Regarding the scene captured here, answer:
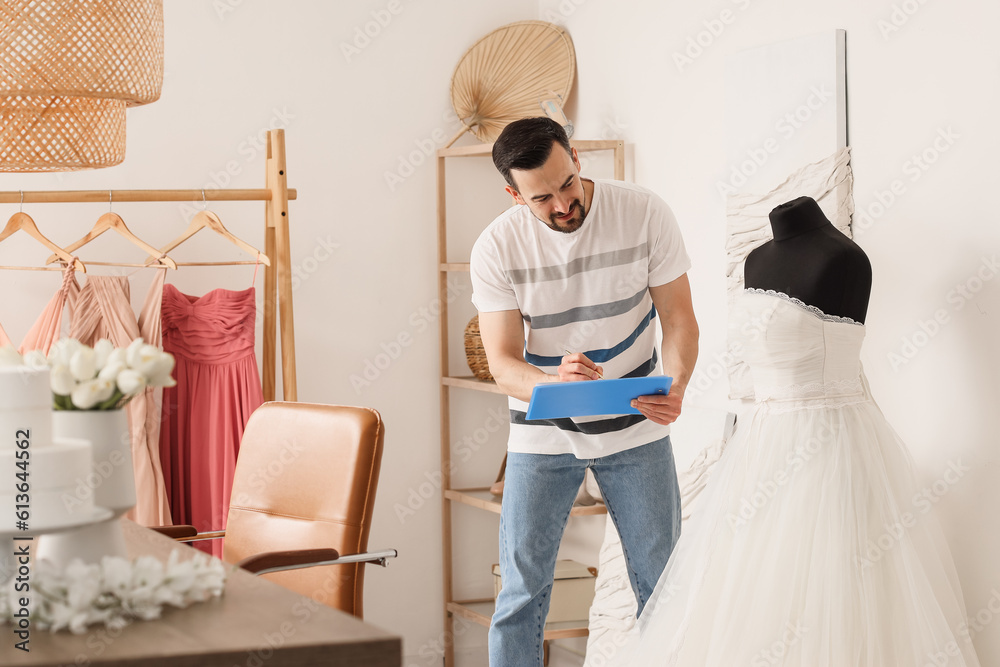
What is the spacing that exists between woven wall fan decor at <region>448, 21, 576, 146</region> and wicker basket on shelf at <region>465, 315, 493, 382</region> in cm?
62

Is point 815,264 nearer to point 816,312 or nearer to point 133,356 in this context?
point 816,312

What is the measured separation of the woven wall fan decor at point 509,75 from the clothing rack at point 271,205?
0.81 m

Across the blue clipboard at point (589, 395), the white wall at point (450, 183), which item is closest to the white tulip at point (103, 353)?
the blue clipboard at point (589, 395)

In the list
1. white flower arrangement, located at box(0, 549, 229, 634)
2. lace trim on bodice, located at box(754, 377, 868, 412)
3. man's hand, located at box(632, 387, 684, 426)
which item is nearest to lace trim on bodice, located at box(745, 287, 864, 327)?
lace trim on bodice, located at box(754, 377, 868, 412)

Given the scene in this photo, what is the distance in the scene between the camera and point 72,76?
5.19ft

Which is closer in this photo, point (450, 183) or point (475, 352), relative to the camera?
point (475, 352)

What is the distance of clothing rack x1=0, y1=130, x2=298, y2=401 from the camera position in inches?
98.9

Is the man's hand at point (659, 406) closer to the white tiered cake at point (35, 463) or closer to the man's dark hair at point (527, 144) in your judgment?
the man's dark hair at point (527, 144)

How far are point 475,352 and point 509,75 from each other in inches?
37.3

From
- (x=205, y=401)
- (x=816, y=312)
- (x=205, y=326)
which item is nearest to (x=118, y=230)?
(x=205, y=326)

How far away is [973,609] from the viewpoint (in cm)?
202

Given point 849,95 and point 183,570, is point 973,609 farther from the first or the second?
point 183,570

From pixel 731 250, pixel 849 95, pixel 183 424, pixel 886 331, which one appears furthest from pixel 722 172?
pixel 183 424

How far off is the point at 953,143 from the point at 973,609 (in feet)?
3.14
